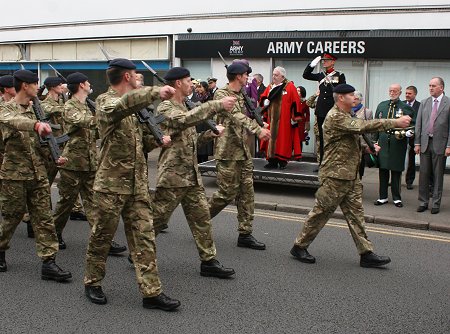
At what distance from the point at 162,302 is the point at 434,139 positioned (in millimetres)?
6007

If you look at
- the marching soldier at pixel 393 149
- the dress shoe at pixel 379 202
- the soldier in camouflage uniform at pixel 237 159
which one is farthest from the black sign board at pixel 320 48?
the soldier in camouflage uniform at pixel 237 159

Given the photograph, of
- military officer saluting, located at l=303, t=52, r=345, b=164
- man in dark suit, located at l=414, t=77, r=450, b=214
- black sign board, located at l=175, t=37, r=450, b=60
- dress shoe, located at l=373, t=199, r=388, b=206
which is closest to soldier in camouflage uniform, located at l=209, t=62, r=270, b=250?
dress shoe, located at l=373, t=199, r=388, b=206

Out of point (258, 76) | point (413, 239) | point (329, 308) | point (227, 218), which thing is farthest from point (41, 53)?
point (329, 308)

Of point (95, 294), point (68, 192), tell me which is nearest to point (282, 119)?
point (68, 192)

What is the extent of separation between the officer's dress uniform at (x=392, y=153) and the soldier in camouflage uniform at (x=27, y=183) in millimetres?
5717

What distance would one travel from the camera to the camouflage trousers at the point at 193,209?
646cm

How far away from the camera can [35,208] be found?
21.4 ft

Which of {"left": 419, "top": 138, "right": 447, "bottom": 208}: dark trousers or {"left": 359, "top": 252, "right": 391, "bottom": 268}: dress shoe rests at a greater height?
{"left": 419, "top": 138, "right": 447, "bottom": 208}: dark trousers

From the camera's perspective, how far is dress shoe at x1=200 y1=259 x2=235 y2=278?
6496mm

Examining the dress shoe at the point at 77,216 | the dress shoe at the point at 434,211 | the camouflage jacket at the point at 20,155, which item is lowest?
the dress shoe at the point at 77,216

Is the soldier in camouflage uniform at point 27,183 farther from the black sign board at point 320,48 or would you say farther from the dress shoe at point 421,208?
the black sign board at point 320,48

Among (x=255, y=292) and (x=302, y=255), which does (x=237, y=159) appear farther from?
(x=255, y=292)

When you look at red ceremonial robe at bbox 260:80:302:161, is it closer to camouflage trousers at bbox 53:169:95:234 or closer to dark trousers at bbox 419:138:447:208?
dark trousers at bbox 419:138:447:208

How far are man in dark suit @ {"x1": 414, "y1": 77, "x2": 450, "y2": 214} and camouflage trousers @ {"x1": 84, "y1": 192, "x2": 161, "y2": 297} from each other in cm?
567
